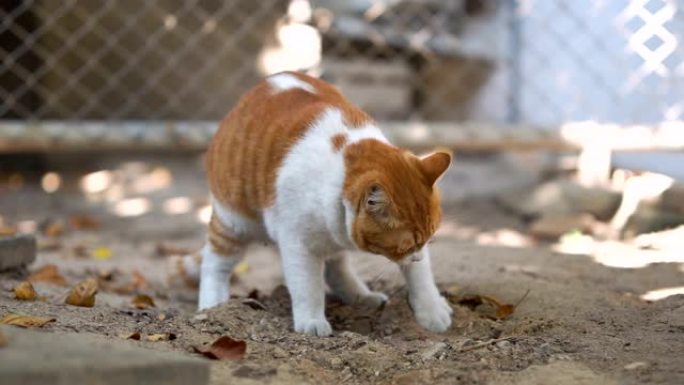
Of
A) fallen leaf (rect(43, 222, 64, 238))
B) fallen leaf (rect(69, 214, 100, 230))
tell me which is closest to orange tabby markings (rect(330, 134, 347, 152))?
fallen leaf (rect(43, 222, 64, 238))

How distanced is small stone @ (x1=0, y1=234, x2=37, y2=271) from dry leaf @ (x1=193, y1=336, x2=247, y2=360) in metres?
1.15

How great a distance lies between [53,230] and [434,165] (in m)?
2.50

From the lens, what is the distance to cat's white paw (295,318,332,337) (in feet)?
7.82

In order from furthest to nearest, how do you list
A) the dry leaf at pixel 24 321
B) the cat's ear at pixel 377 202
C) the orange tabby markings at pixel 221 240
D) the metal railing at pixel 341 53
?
the metal railing at pixel 341 53 < the orange tabby markings at pixel 221 240 < the cat's ear at pixel 377 202 < the dry leaf at pixel 24 321

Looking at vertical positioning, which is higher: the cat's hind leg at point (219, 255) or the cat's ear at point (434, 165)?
the cat's ear at point (434, 165)

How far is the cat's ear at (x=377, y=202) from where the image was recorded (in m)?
2.20

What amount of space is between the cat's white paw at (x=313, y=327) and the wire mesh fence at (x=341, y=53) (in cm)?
290

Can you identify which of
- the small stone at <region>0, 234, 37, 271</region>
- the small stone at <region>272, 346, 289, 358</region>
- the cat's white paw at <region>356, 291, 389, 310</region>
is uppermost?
the small stone at <region>0, 234, 37, 271</region>

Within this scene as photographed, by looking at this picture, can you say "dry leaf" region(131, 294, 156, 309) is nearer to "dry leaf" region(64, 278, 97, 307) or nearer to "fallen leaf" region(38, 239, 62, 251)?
"dry leaf" region(64, 278, 97, 307)

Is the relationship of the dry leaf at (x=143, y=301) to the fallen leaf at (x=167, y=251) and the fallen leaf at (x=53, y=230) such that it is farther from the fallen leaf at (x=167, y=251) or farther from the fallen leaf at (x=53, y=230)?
the fallen leaf at (x=53, y=230)

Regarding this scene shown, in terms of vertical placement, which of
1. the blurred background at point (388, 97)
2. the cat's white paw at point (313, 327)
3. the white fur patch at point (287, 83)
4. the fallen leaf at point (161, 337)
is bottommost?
the fallen leaf at point (161, 337)

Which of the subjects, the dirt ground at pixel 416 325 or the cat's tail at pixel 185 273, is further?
the cat's tail at pixel 185 273

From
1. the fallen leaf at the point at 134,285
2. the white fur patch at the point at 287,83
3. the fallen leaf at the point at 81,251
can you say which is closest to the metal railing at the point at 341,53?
the fallen leaf at the point at 81,251

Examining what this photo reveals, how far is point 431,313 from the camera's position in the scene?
2494mm
